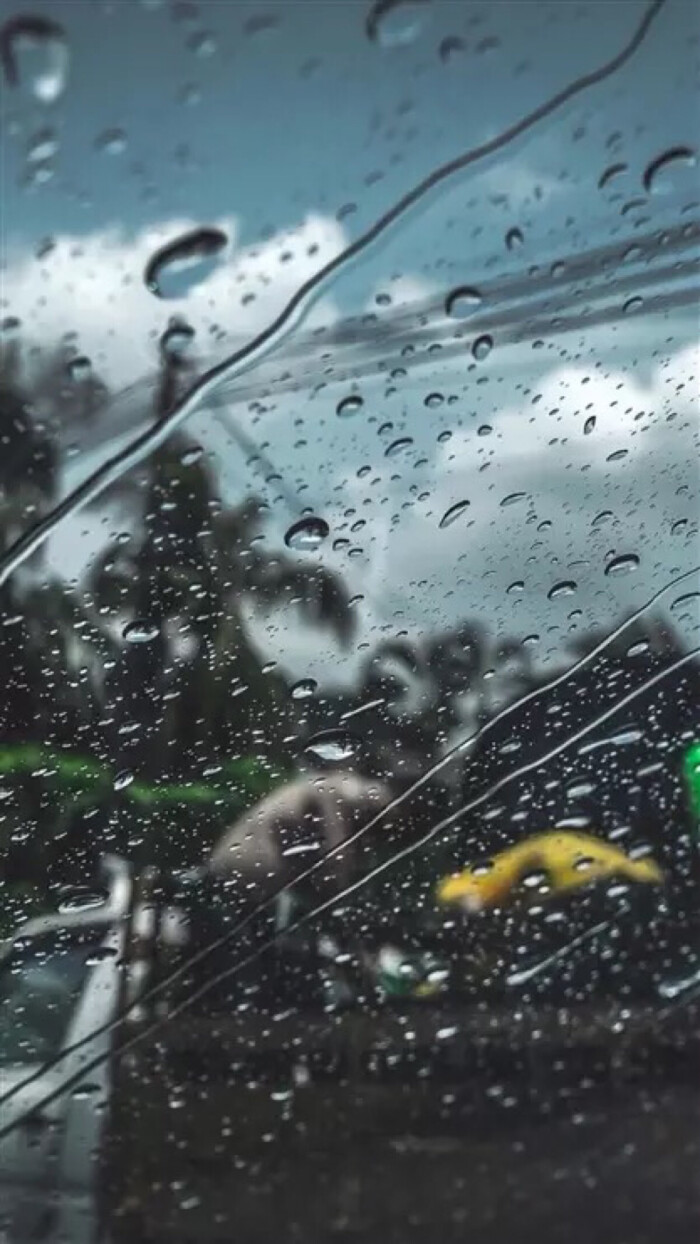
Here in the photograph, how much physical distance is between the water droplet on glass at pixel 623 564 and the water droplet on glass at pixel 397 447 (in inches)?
31.0

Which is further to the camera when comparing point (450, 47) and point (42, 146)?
point (450, 47)

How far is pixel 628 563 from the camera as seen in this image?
14.3 feet

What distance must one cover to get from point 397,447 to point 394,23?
104 centimetres

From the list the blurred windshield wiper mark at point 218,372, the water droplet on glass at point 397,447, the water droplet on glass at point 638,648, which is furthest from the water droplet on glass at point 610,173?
the water droplet on glass at point 638,648

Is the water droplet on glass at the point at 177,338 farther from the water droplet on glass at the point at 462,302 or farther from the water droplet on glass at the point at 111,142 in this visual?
the water droplet on glass at the point at 462,302

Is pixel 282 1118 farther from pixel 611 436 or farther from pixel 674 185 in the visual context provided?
pixel 674 185

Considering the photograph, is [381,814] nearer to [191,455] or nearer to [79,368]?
[191,455]

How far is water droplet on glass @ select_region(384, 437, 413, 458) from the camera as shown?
3.89 m

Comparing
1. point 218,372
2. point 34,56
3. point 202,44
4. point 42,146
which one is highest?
point 202,44

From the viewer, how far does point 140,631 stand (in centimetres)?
389

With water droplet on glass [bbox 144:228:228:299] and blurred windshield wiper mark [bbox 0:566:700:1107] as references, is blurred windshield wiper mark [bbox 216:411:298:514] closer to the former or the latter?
water droplet on glass [bbox 144:228:228:299]

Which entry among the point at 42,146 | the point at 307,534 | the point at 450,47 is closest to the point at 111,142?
the point at 42,146

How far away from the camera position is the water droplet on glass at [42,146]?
306 cm

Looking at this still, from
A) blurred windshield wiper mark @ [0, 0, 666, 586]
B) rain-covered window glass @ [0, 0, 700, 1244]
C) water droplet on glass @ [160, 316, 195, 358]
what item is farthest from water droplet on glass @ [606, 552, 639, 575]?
water droplet on glass @ [160, 316, 195, 358]
